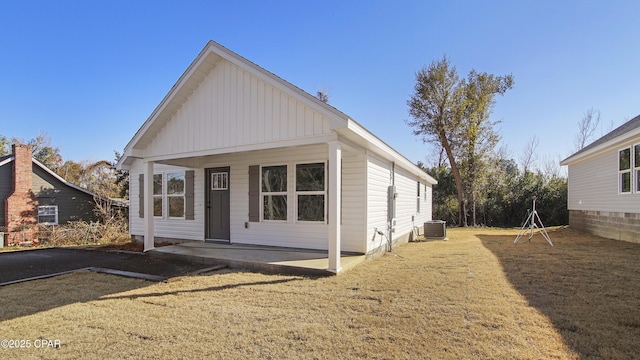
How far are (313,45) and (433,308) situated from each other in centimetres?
1066

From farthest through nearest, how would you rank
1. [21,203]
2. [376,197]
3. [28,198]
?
[28,198], [21,203], [376,197]

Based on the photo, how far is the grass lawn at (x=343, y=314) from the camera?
2828 millimetres

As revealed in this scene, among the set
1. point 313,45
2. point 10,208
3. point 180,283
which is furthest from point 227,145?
point 10,208

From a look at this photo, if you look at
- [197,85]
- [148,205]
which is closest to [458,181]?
[197,85]

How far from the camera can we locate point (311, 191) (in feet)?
25.1

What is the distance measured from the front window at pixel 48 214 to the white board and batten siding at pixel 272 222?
10.8m

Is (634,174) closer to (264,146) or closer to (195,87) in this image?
(264,146)

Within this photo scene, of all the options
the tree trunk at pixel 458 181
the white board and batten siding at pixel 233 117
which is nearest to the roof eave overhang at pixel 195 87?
the white board and batten siding at pixel 233 117

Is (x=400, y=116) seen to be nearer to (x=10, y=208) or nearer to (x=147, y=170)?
(x=147, y=170)

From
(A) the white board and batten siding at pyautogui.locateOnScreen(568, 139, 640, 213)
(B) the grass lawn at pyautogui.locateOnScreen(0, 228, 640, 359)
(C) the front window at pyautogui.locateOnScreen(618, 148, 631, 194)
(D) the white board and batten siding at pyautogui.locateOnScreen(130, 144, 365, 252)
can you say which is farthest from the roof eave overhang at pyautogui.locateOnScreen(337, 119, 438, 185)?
(A) the white board and batten siding at pyautogui.locateOnScreen(568, 139, 640, 213)

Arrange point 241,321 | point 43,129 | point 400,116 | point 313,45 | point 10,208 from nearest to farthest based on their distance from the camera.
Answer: point 241,321 → point 313,45 → point 10,208 → point 400,116 → point 43,129

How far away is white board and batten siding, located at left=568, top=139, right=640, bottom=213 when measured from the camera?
966cm

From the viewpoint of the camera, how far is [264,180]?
27.0 feet

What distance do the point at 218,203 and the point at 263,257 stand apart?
10.4 feet
